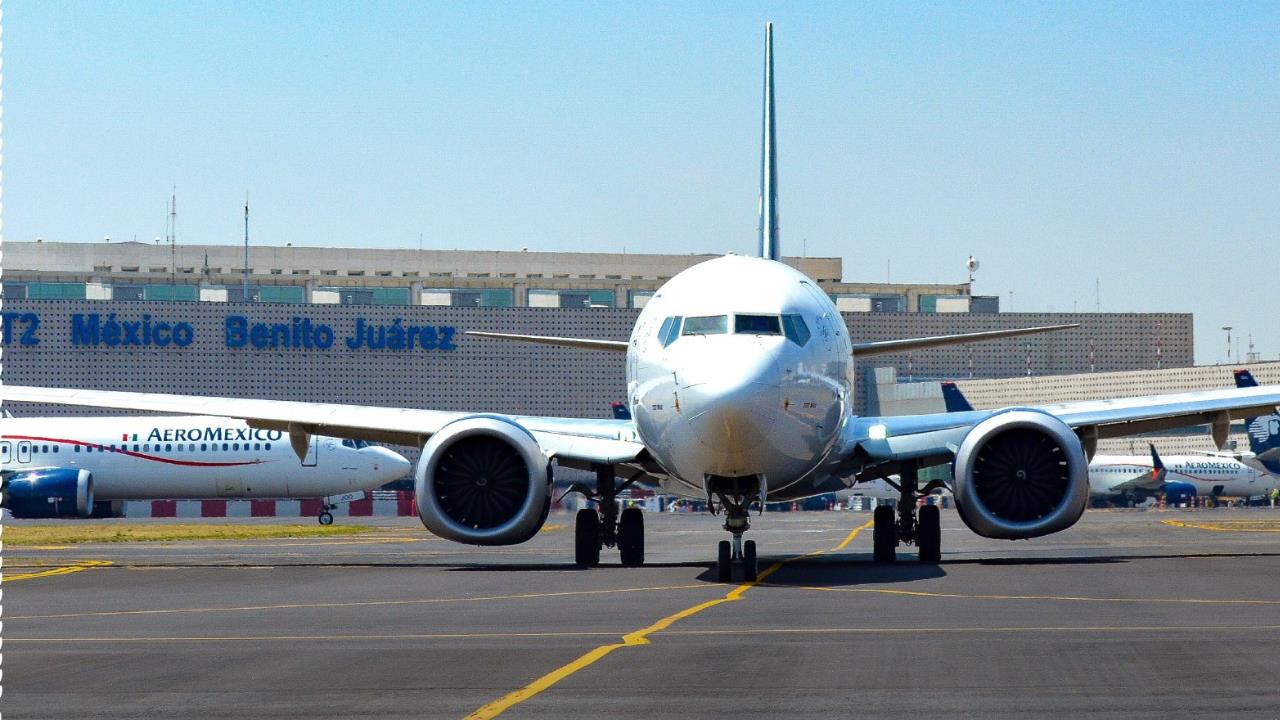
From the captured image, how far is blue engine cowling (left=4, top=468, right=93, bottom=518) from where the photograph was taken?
5819 cm

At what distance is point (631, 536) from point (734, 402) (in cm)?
620

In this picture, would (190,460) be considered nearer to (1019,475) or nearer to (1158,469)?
(1019,475)

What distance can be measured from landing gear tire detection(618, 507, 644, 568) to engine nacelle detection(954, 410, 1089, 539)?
4.96 metres

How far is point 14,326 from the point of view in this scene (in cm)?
11725

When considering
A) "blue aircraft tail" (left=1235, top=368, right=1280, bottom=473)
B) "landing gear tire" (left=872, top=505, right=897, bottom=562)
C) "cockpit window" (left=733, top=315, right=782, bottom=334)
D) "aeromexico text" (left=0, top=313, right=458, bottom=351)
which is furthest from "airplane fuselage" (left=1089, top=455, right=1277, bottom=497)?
"cockpit window" (left=733, top=315, right=782, bottom=334)

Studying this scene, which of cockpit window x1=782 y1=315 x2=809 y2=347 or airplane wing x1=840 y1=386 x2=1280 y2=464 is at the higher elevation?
cockpit window x1=782 y1=315 x2=809 y2=347

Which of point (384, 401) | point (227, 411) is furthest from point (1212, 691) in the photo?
point (384, 401)

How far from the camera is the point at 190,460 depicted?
6162cm

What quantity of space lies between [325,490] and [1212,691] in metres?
54.9

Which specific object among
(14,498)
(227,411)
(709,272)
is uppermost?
(709,272)

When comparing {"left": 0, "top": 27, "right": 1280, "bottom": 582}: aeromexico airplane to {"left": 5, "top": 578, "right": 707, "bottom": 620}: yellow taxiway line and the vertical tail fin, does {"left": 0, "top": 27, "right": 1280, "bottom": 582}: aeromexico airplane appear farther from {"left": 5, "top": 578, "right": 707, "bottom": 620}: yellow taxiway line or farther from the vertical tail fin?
the vertical tail fin

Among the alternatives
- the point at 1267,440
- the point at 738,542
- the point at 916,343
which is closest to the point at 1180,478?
the point at 1267,440

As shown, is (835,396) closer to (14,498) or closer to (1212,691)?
(1212,691)

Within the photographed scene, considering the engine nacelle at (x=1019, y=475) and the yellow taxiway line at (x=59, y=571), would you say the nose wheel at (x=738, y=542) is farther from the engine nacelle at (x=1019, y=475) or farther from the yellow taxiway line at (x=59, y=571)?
the yellow taxiway line at (x=59, y=571)
